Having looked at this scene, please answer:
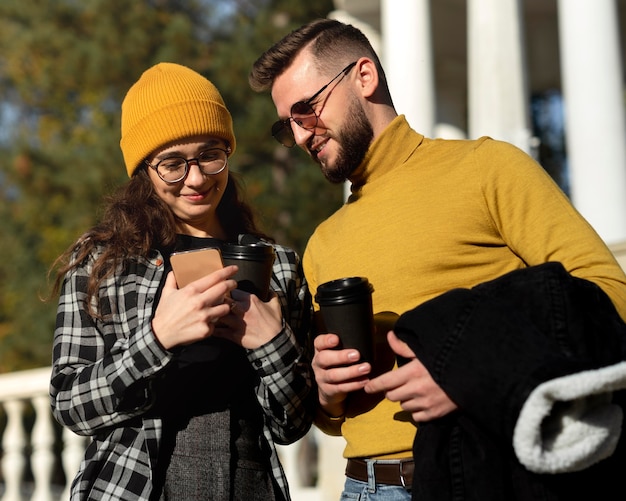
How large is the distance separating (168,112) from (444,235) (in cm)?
101

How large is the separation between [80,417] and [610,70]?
7338 mm

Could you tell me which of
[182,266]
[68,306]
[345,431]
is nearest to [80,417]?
[68,306]

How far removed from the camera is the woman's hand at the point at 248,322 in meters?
2.67

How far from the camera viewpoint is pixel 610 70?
8781 millimetres

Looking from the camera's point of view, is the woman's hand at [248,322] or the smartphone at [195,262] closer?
the smartphone at [195,262]

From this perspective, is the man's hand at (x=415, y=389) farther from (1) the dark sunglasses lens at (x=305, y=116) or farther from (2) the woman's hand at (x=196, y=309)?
(1) the dark sunglasses lens at (x=305, y=116)

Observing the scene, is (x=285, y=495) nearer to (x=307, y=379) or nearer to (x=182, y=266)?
(x=307, y=379)

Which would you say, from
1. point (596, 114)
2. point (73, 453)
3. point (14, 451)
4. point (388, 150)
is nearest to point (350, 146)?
point (388, 150)

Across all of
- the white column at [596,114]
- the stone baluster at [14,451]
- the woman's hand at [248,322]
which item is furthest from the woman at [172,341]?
the white column at [596,114]

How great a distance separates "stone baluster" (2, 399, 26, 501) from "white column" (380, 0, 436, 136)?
4.65m

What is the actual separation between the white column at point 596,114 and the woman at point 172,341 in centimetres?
599

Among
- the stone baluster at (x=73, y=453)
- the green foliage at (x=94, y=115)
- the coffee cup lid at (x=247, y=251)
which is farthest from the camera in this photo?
the green foliage at (x=94, y=115)

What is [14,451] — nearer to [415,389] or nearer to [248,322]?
[248,322]

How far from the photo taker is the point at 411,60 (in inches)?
386
